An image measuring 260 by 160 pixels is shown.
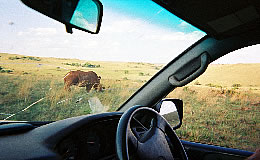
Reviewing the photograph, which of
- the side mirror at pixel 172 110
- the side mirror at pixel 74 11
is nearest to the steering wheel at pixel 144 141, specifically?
the side mirror at pixel 172 110

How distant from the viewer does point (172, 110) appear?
8.60 ft

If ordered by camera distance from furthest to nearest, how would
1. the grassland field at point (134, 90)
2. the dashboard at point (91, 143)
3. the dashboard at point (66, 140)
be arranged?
the grassland field at point (134, 90) → the dashboard at point (91, 143) → the dashboard at point (66, 140)

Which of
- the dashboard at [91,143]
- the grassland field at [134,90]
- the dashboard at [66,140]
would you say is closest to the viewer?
the dashboard at [66,140]

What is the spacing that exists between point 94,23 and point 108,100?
123cm

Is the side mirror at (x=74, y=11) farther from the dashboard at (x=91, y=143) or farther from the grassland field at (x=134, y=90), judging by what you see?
the grassland field at (x=134, y=90)

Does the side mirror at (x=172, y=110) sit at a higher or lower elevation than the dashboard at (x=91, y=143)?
higher

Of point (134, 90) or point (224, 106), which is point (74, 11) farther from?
point (224, 106)

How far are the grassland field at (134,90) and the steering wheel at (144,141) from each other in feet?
2.96

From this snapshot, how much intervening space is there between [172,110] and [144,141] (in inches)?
44.3

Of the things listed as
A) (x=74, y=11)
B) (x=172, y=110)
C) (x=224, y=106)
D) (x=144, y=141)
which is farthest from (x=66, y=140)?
(x=224, y=106)

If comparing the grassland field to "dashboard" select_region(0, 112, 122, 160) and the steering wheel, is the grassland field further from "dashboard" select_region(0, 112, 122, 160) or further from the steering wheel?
the steering wheel

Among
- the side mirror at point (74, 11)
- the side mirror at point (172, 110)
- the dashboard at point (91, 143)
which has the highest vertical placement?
the side mirror at point (74, 11)

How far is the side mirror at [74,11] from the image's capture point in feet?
4.54

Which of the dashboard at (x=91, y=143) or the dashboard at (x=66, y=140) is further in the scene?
the dashboard at (x=91, y=143)
